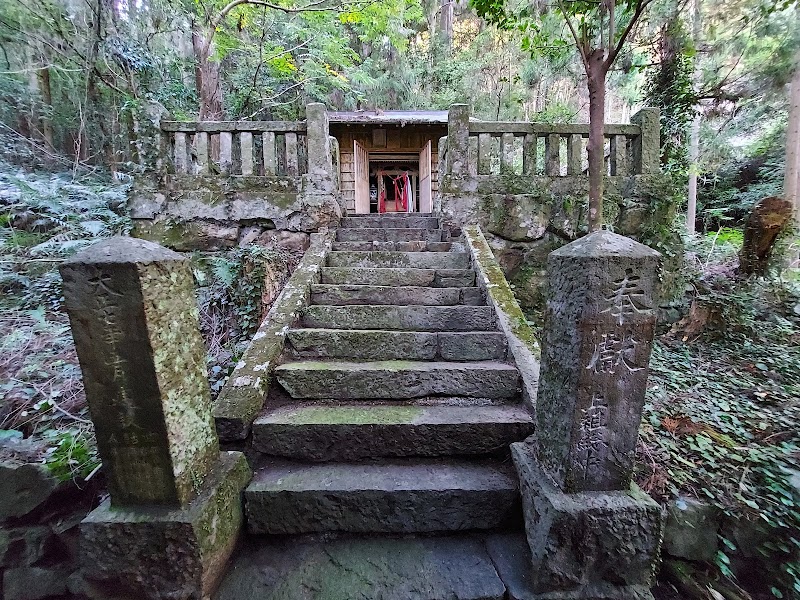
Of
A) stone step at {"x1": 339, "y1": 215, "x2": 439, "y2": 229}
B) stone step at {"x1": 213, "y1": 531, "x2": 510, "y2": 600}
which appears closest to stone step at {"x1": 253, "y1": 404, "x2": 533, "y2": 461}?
stone step at {"x1": 213, "y1": 531, "x2": 510, "y2": 600}

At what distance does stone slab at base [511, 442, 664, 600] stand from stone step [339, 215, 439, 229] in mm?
3720

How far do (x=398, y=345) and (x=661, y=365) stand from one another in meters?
3.08

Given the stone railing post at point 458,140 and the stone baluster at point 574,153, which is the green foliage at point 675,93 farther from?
the stone railing post at point 458,140

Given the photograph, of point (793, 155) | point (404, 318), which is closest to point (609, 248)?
point (404, 318)

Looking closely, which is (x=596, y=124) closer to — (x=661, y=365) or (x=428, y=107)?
(x=661, y=365)

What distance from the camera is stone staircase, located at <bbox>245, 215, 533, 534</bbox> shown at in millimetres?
1853

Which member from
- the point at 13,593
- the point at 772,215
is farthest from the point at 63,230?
the point at 772,215

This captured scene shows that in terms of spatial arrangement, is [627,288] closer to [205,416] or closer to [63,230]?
[205,416]

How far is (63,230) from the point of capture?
450 centimetres

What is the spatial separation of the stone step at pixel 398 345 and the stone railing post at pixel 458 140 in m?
2.44

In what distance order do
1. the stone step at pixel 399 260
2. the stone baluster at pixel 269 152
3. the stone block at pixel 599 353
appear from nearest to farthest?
the stone block at pixel 599 353 → the stone step at pixel 399 260 → the stone baluster at pixel 269 152

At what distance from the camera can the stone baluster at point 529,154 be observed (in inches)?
173

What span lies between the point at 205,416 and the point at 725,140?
1065 cm

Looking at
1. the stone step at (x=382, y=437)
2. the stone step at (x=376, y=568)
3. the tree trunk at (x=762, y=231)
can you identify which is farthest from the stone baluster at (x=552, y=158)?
the stone step at (x=376, y=568)
